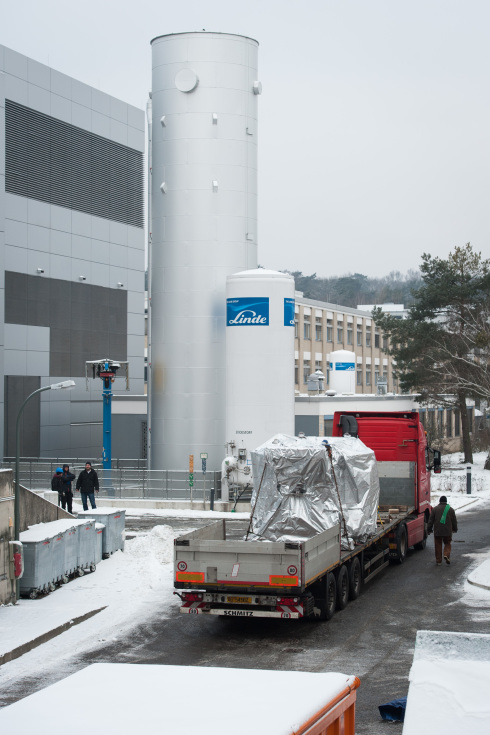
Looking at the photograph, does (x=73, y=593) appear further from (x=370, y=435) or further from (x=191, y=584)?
(x=370, y=435)

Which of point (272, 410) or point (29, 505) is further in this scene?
point (272, 410)

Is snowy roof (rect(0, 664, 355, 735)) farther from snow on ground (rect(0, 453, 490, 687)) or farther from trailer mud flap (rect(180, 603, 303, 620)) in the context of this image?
trailer mud flap (rect(180, 603, 303, 620))

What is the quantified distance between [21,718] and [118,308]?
51.6 metres

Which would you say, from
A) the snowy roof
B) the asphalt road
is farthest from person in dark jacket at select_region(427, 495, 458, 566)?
the snowy roof

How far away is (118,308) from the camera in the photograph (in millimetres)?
55906

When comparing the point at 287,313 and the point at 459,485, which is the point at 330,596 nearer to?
the point at 287,313

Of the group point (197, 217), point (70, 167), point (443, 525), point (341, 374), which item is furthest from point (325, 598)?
point (341, 374)

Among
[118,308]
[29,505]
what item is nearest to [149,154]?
[118,308]

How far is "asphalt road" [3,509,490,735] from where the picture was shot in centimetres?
1406

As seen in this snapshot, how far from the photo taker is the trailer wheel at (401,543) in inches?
925

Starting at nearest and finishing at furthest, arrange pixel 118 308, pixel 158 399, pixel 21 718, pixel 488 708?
1. pixel 21 718
2. pixel 488 708
3. pixel 158 399
4. pixel 118 308

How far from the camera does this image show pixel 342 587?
60.7 ft

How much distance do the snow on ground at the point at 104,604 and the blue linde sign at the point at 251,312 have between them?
499 inches

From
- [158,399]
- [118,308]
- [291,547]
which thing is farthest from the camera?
[118,308]
